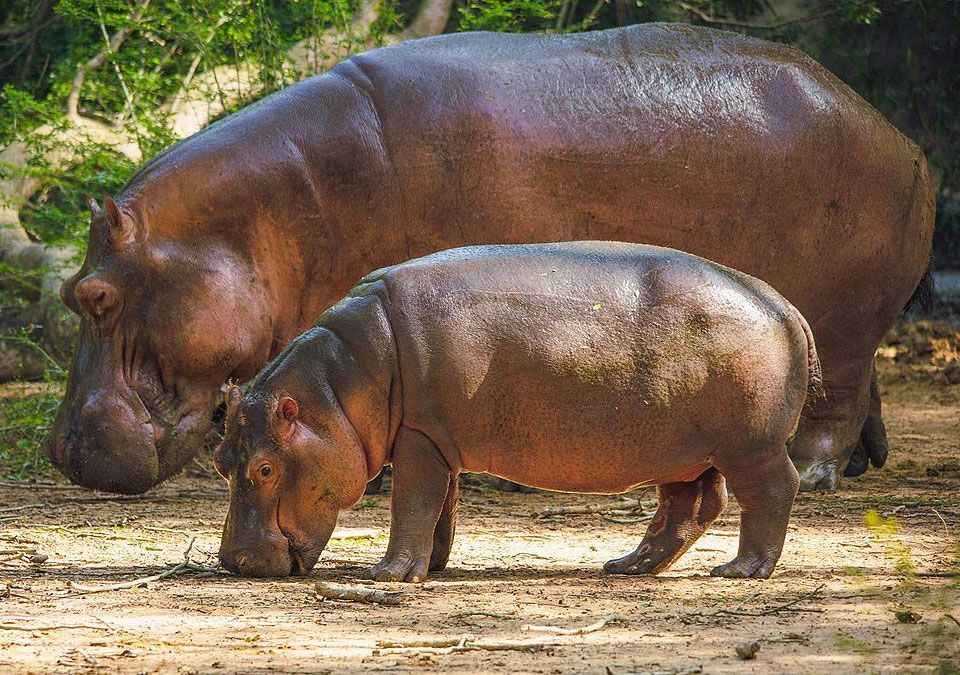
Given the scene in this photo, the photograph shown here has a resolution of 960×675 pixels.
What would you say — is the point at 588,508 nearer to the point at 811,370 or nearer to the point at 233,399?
the point at 811,370

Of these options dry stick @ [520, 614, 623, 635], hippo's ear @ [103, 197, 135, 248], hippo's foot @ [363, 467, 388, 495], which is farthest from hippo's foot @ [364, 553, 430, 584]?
hippo's foot @ [363, 467, 388, 495]

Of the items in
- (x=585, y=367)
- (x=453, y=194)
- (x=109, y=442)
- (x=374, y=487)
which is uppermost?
(x=453, y=194)

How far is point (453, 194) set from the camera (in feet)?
18.3

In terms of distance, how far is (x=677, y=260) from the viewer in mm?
4195

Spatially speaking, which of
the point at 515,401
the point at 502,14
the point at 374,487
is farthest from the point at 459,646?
the point at 502,14

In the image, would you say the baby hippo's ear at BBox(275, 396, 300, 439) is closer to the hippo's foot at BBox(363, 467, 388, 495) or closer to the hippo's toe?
the hippo's foot at BBox(363, 467, 388, 495)

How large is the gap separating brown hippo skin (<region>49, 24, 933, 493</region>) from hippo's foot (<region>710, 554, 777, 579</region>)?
6.13 feet

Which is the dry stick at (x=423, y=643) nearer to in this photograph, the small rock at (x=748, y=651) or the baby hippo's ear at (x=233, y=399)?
the small rock at (x=748, y=651)

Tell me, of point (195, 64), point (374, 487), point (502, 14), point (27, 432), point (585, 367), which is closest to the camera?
point (585, 367)

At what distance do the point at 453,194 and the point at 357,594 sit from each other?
2.20m

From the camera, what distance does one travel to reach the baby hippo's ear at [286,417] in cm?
401

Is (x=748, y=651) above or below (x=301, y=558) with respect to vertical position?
above

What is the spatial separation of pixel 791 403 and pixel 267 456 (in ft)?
4.74

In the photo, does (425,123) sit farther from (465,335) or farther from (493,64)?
(465,335)
